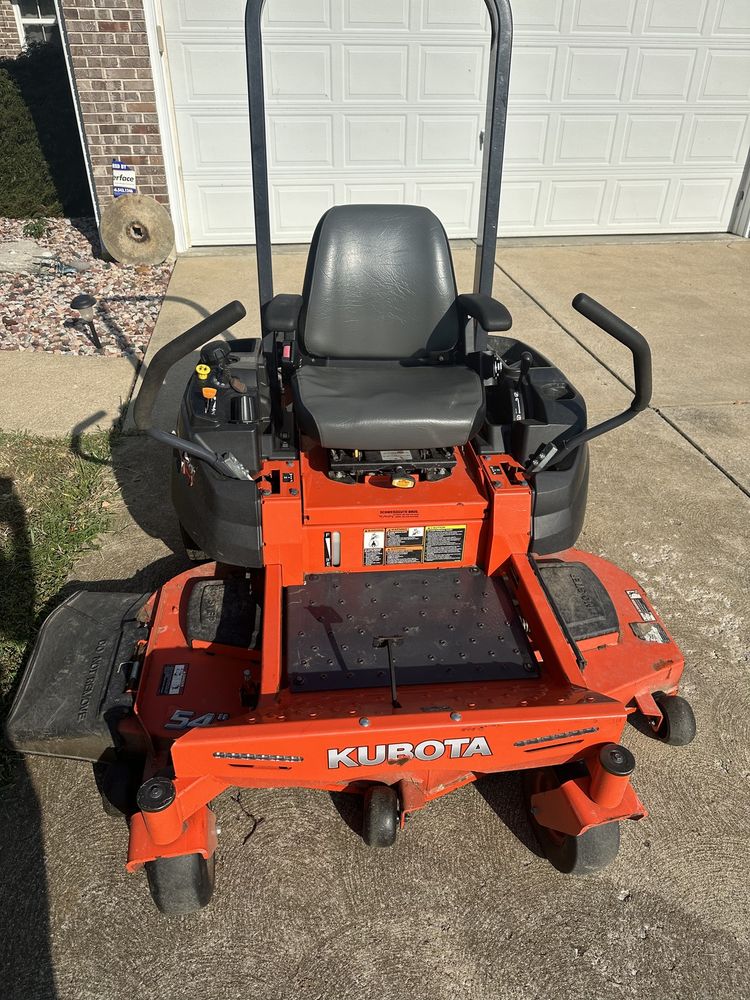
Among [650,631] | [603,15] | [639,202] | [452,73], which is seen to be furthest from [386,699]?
[639,202]

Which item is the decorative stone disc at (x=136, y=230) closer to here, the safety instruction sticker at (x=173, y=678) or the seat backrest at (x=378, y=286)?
the seat backrest at (x=378, y=286)

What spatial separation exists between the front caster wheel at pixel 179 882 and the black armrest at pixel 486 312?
2.03 m

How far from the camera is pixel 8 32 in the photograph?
378 inches

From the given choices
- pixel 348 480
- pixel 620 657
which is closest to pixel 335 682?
pixel 348 480

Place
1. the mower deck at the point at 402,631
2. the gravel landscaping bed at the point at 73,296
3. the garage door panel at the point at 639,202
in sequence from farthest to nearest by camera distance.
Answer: the garage door panel at the point at 639,202 → the gravel landscaping bed at the point at 73,296 → the mower deck at the point at 402,631

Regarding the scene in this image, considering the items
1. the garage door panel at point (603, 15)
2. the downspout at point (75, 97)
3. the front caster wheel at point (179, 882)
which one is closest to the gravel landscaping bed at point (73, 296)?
the downspout at point (75, 97)

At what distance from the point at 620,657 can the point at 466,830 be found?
29.7 inches

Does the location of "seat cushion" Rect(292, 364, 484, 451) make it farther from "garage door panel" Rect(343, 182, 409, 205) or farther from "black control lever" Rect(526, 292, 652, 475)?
"garage door panel" Rect(343, 182, 409, 205)

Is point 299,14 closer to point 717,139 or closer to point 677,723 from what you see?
point 717,139

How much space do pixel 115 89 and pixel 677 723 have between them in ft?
22.8

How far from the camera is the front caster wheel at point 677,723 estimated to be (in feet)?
8.25

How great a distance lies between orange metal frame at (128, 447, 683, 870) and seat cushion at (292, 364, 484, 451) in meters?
0.24

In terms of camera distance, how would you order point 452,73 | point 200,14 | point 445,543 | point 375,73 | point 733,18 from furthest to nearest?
point 733,18, point 452,73, point 375,73, point 200,14, point 445,543

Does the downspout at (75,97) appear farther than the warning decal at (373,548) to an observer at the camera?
Yes
